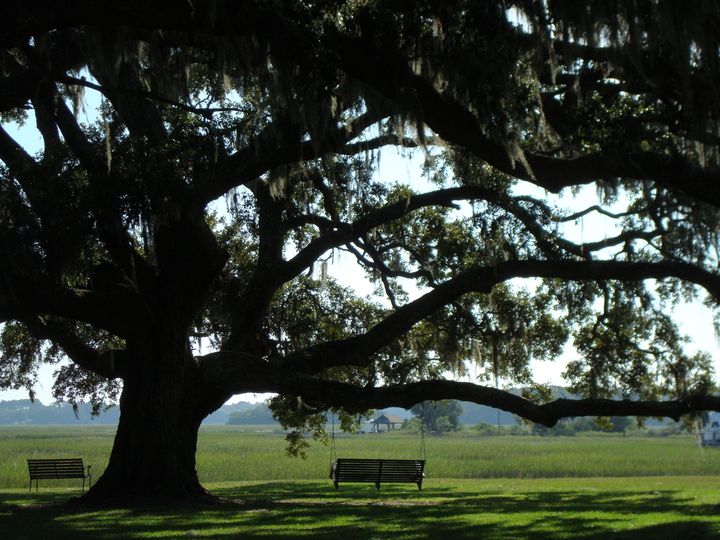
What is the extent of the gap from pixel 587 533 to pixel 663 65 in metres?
5.45

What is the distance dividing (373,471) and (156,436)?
7879 millimetres

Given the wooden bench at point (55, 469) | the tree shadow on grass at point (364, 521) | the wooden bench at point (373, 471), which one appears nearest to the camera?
the tree shadow on grass at point (364, 521)

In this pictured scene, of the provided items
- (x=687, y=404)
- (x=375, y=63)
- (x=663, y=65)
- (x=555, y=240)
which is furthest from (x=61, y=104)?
(x=687, y=404)

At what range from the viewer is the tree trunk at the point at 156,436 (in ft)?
49.3

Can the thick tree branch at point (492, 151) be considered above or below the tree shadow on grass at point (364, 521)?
above

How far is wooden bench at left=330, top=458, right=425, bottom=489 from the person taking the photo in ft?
71.4

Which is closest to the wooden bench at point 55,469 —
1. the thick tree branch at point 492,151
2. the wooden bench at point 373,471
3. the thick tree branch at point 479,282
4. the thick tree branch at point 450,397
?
the wooden bench at point 373,471

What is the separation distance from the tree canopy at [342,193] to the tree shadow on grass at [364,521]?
1.67 metres

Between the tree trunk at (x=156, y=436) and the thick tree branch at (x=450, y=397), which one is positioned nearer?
the tree trunk at (x=156, y=436)

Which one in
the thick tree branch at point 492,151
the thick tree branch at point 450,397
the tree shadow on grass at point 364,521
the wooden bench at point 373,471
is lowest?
the tree shadow on grass at point 364,521

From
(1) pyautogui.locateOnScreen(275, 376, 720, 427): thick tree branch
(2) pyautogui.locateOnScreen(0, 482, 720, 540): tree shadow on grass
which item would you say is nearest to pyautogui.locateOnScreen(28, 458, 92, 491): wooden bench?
(2) pyautogui.locateOnScreen(0, 482, 720, 540): tree shadow on grass

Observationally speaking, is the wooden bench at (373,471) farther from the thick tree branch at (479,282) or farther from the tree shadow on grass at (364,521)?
the tree shadow on grass at (364,521)

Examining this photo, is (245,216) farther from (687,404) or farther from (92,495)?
(687,404)

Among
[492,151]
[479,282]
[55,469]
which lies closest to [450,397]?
[479,282]
